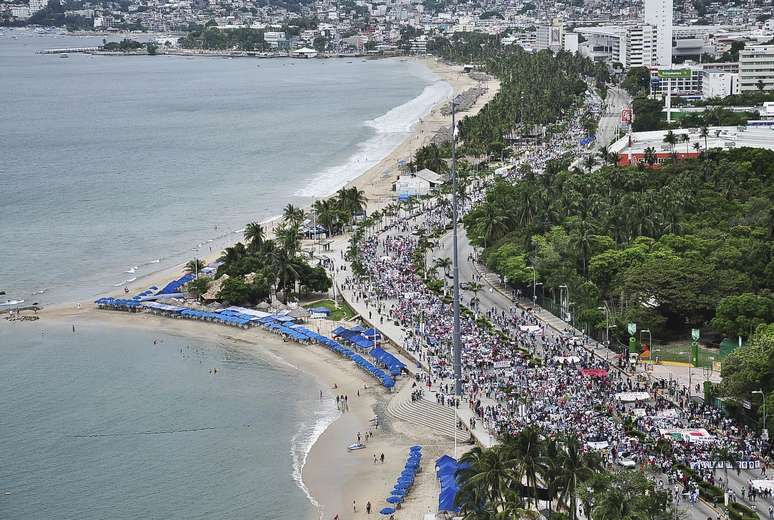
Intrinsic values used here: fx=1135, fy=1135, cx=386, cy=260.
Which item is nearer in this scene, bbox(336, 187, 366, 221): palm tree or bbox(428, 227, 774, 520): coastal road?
bbox(428, 227, 774, 520): coastal road

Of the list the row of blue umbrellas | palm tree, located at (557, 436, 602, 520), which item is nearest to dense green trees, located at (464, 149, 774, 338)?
the row of blue umbrellas

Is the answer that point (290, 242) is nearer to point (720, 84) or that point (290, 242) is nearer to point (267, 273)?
point (267, 273)

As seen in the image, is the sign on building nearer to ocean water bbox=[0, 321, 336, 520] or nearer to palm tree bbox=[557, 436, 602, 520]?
ocean water bbox=[0, 321, 336, 520]

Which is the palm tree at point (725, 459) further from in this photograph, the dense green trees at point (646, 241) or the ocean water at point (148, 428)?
the dense green trees at point (646, 241)

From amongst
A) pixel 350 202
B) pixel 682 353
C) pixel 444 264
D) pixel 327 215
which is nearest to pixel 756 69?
pixel 350 202

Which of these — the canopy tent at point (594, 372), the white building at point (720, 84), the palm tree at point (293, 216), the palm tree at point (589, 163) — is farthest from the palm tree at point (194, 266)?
the white building at point (720, 84)

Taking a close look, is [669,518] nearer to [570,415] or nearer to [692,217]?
[570,415]
